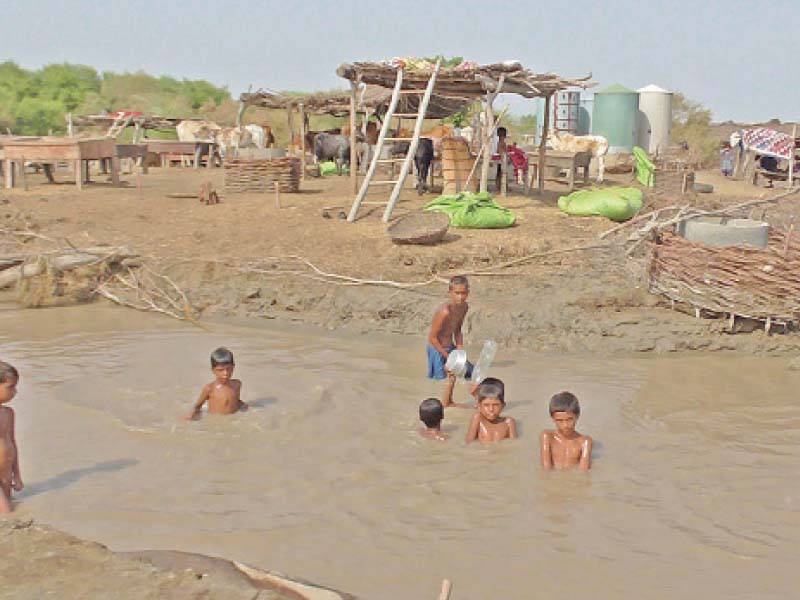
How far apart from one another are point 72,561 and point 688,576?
2807 millimetres

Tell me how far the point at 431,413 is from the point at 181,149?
53.5 feet

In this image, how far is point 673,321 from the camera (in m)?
8.28

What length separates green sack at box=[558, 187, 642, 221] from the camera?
1217cm

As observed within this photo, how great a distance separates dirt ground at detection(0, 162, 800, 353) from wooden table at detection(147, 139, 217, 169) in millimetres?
7012

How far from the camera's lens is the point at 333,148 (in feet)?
66.2

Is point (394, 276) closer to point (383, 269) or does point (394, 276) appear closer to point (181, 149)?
point (383, 269)

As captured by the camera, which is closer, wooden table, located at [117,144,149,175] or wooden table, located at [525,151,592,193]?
wooden table, located at [525,151,592,193]

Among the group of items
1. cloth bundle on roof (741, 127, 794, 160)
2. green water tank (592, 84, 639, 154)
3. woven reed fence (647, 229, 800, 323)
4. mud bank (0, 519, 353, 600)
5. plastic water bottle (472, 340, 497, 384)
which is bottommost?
mud bank (0, 519, 353, 600)

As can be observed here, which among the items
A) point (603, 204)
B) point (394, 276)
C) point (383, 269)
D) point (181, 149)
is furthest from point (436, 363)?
point (181, 149)

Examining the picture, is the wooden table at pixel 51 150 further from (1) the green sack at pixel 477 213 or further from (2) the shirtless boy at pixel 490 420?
(2) the shirtless boy at pixel 490 420

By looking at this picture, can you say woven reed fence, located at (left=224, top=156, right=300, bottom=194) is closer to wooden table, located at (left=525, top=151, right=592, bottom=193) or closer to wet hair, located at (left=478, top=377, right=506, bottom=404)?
wooden table, located at (left=525, top=151, right=592, bottom=193)

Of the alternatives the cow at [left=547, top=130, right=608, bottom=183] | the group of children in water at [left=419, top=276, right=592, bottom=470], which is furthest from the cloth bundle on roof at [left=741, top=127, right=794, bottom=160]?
the group of children in water at [left=419, top=276, right=592, bottom=470]

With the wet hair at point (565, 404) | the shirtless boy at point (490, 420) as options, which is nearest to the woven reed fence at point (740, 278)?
the shirtless boy at point (490, 420)

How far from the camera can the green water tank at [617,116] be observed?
24.6 metres
